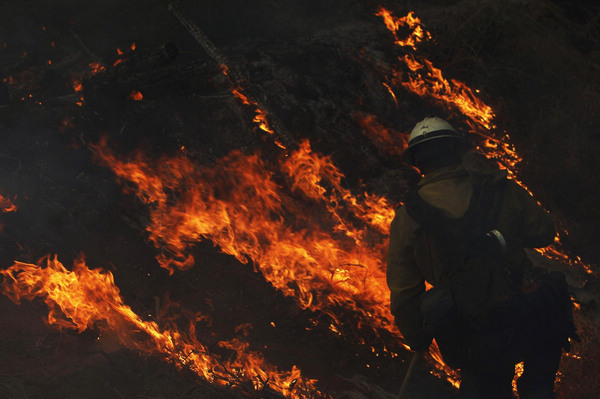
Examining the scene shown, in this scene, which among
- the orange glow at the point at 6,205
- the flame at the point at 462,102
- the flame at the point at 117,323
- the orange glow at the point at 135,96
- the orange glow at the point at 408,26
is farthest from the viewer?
the orange glow at the point at 408,26

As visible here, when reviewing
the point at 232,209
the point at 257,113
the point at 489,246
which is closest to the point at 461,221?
the point at 489,246

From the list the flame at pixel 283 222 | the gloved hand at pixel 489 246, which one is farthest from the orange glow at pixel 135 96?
the gloved hand at pixel 489 246

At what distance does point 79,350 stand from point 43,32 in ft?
24.1

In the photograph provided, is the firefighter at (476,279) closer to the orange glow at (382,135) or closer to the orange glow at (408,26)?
the orange glow at (382,135)

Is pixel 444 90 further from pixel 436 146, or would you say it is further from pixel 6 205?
pixel 6 205

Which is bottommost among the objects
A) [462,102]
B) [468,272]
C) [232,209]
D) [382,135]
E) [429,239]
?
[232,209]

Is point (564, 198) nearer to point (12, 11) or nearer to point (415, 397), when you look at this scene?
point (415, 397)

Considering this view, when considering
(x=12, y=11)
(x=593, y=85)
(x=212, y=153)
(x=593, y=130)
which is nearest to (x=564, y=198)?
(x=593, y=130)

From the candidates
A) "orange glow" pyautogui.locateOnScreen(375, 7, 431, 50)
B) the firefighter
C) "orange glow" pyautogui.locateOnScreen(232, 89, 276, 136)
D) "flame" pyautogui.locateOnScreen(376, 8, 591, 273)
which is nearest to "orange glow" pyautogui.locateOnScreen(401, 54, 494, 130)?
"flame" pyautogui.locateOnScreen(376, 8, 591, 273)

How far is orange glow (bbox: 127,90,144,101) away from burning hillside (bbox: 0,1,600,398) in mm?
51

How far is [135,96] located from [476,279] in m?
5.86

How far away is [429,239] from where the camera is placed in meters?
2.84

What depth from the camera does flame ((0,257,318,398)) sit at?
450cm

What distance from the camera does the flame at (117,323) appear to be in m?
4.50
